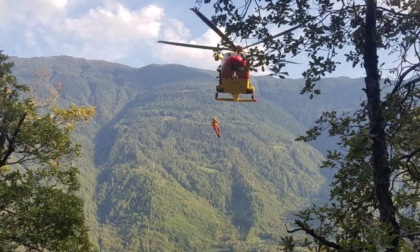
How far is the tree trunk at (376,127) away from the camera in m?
5.94

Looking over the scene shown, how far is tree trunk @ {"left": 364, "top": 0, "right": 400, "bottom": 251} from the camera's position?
19.5ft

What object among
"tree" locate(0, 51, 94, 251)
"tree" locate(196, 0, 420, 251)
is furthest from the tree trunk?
"tree" locate(0, 51, 94, 251)

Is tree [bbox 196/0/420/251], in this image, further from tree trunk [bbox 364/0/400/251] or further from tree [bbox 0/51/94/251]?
tree [bbox 0/51/94/251]

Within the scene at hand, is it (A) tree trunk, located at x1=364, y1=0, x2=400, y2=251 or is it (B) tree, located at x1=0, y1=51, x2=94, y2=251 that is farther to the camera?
(B) tree, located at x1=0, y1=51, x2=94, y2=251

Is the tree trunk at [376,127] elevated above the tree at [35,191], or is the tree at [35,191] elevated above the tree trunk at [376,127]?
the tree trunk at [376,127]

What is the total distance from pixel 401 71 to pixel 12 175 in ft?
39.2

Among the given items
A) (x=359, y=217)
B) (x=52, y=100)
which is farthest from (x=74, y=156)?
(x=359, y=217)

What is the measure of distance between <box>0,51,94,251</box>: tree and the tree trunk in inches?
376

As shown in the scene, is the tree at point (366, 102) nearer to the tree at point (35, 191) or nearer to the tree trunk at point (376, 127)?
the tree trunk at point (376, 127)

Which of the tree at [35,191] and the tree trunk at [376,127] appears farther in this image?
the tree at [35,191]

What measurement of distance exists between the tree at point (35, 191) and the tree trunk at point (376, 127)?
956 cm

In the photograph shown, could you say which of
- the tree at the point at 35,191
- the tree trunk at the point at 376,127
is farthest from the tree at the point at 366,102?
the tree at the point at 35,191

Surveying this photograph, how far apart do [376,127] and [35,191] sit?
10619mm

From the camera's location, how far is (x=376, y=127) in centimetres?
632
